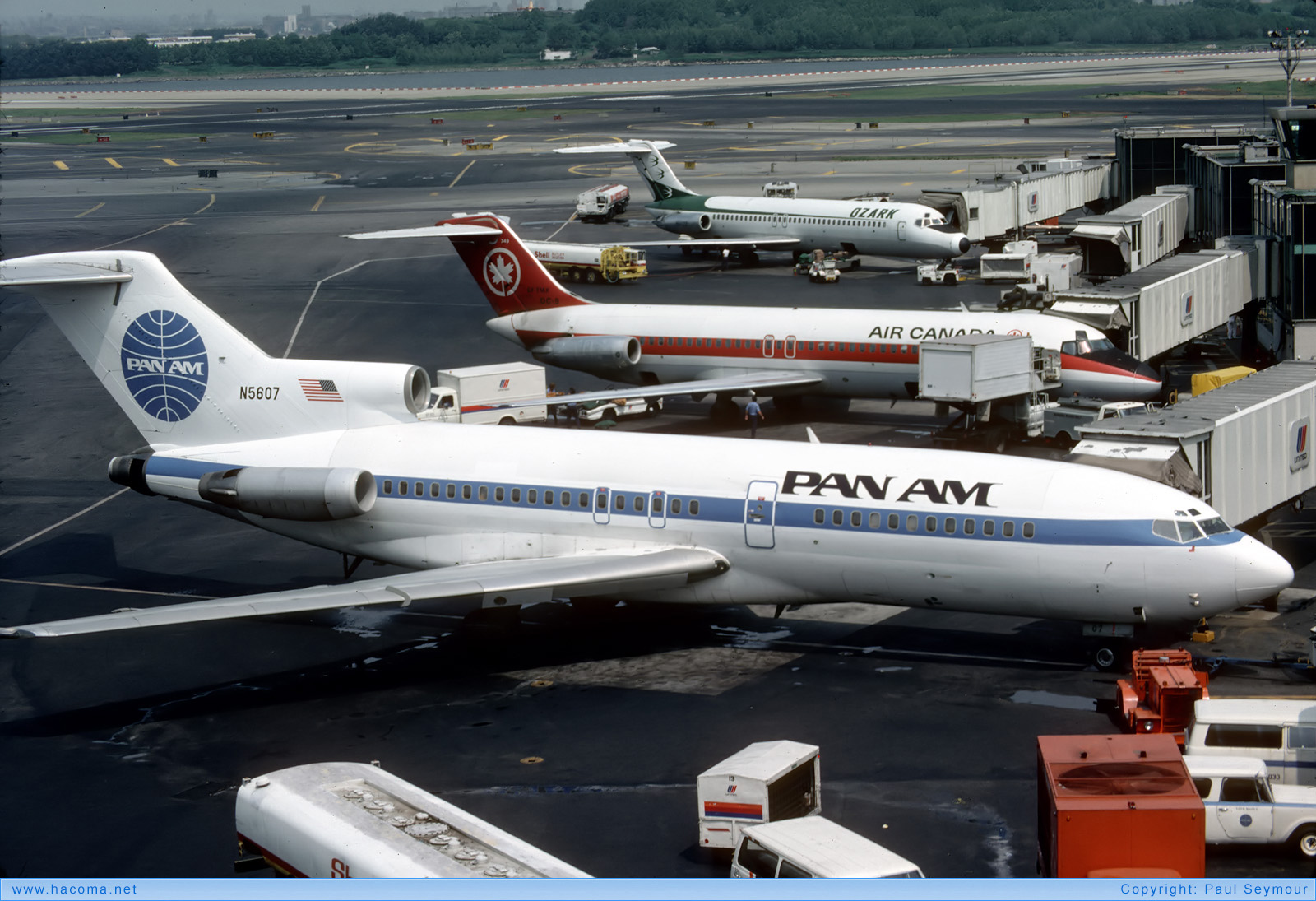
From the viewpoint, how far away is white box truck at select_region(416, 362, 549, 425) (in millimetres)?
45625

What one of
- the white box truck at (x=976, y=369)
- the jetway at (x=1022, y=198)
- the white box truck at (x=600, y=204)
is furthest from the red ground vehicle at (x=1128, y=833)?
the white box truck at (x=600, y=204)

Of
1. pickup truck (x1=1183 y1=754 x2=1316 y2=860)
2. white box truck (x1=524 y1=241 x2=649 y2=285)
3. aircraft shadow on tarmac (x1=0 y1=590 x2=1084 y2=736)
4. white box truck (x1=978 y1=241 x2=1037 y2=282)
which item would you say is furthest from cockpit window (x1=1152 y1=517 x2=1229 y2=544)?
white box truck (x1=524 y1=241 x2=649 y2=285)

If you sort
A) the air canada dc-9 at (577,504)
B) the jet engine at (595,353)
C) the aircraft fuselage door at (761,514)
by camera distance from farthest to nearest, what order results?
the jet engine at (595,353)
the aircraft fuselage door at (761,514)
the air canada dc-9 at (577,504)

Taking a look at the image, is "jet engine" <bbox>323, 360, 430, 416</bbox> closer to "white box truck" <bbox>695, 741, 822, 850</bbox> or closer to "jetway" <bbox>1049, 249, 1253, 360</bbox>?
"white box truck" <bbox>695, 741, 822, 850</bbox>

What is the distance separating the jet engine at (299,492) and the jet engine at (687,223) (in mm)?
56022

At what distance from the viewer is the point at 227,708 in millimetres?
27203

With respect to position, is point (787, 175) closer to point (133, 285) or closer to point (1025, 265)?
point (1025, 265)

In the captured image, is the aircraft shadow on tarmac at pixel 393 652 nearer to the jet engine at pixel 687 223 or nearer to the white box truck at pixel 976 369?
the white box truck at pixel 976 369

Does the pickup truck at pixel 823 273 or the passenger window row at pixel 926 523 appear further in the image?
the pickup truck at pixel 823 273

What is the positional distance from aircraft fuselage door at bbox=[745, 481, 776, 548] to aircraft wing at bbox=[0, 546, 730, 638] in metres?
0.84

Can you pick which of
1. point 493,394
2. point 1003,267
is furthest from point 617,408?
point 1003,267

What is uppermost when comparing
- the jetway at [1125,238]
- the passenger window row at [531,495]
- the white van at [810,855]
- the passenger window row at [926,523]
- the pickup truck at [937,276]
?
the jetway at [1125,238]

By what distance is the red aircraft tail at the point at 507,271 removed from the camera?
50.9 meters

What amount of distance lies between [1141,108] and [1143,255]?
10733cm
